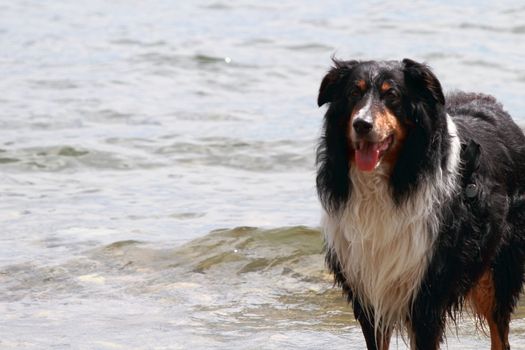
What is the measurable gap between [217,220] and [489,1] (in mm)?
11491

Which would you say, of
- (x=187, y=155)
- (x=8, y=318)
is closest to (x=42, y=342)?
(x=8, y=318)

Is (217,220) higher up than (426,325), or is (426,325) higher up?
(426,325)

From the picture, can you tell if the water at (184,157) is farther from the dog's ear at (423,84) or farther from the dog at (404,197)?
the dog's ear at (423,84)

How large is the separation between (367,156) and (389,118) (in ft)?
0.65

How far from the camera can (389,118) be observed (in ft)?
16.9

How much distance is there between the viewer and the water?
7.07 m

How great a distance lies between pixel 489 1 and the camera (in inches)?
766

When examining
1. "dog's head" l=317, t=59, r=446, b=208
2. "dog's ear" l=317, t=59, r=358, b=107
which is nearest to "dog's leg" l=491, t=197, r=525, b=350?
"dog's head" l=317, t=59, r=446, b=208

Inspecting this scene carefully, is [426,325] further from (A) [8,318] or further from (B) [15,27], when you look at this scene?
(B) [15,27]

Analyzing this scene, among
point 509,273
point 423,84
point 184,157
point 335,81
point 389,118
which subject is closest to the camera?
point 389,118

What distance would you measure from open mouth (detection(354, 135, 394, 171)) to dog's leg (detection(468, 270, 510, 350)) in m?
1.33

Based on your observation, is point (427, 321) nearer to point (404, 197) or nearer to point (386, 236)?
point (386, 236)

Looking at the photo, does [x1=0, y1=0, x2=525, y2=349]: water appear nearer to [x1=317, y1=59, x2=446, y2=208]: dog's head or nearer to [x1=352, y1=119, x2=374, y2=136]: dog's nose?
[x1=317, y1=59, x2=446, y2=208]: dog's head

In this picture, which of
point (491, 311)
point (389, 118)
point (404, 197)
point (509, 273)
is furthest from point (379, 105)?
point (491, 311)
